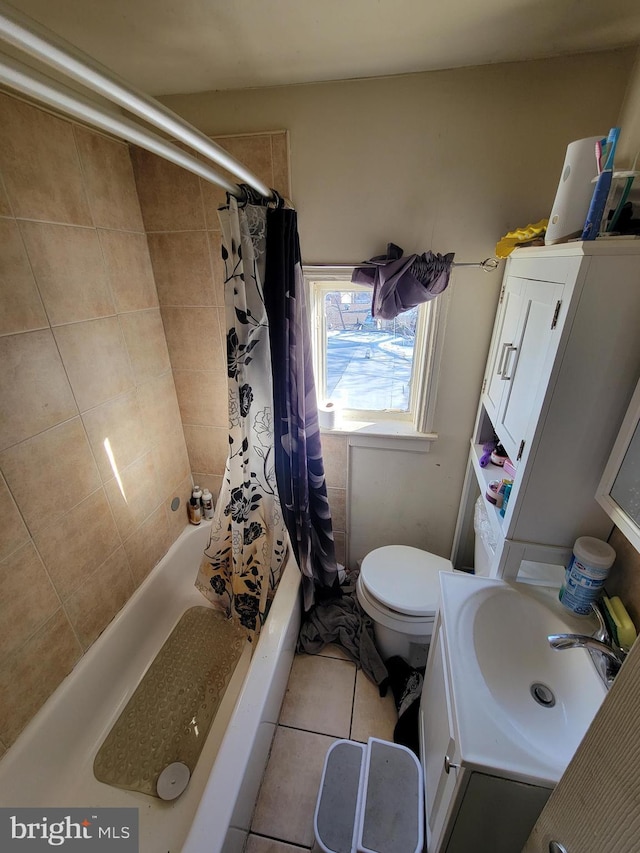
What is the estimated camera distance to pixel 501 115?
46.6 inches

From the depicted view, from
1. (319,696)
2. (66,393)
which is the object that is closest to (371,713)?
(319,696)

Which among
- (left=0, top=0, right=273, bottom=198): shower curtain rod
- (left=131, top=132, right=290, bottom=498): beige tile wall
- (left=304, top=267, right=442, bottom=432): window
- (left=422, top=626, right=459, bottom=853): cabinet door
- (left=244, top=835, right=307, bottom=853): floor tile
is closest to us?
(left=0, top=0, right=273, bottom=198): shower curtain rod

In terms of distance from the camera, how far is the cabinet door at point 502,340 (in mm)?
1164

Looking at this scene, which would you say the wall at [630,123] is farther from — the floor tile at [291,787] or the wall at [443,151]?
the floor tile at [291,787]

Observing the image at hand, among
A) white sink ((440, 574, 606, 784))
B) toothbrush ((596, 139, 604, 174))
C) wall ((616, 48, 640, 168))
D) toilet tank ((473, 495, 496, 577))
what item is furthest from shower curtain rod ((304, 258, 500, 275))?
white sink ((440, 574, 606, 784))

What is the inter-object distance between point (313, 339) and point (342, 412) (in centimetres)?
41

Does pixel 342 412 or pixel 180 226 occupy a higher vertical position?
pixel 180 226

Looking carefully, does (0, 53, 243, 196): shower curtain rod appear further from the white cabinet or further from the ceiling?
the white cabinet

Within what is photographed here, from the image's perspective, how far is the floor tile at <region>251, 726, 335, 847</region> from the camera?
46.5 inches

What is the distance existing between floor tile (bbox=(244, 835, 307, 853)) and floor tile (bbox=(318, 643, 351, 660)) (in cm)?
61

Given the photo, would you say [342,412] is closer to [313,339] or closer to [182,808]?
[313,339]

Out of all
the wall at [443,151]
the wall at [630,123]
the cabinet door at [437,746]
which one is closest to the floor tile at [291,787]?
the cabinet door at [437,746]

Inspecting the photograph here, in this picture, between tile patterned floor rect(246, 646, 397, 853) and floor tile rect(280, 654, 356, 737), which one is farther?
floor tile rect(280, 654, 356, 737)

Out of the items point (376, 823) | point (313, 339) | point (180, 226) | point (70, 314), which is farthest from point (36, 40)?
point (376, 823)
